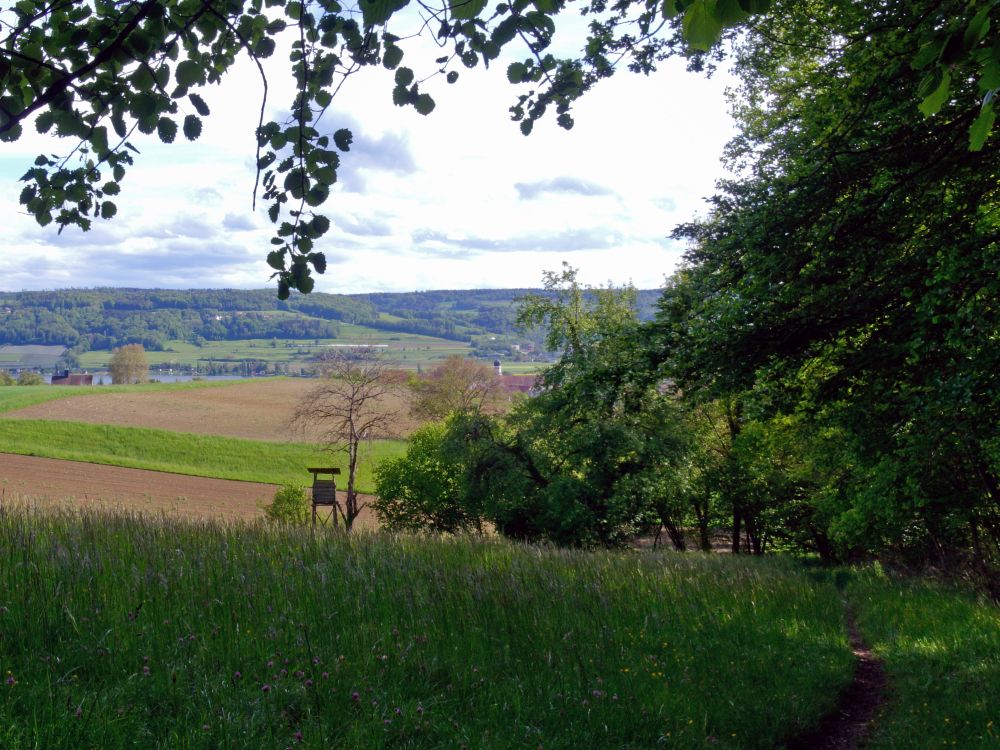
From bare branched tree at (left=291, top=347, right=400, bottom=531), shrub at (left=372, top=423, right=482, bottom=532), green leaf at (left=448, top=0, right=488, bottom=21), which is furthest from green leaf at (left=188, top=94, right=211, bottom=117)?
bare branched tree at (left=291, top=347, right=400, bottom=531)

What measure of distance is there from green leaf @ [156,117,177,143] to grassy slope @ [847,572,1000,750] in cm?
612

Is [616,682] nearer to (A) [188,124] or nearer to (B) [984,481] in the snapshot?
(A) [188,124]

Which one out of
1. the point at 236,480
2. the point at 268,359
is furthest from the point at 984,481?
the point at 268,359

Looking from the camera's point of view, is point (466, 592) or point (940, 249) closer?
point (466, 592)

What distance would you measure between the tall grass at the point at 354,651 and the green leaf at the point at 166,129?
2.72m

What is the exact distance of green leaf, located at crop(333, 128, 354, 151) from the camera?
3844 mm

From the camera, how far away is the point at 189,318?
16900 centimetres

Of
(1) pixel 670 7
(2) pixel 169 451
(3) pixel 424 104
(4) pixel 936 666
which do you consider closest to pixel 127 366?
(2) pixel 169 451

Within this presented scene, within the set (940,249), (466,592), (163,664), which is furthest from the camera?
(940,249)

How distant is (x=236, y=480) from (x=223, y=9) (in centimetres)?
5178

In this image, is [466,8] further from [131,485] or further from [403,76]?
[131,485]

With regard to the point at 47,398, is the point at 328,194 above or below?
above

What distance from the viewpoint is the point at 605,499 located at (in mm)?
28438

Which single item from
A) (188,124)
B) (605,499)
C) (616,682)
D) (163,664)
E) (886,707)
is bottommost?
(605,499)
